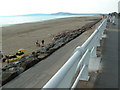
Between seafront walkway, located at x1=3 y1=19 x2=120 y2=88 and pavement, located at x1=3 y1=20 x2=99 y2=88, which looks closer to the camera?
seafront walkway, located at x1=3 y1=19 x2=120 y2=88

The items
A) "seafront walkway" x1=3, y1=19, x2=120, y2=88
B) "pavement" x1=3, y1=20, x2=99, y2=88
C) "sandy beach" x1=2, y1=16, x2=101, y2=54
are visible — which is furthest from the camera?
"sandy beach" x1=2, y1=16, x2=101, y2=54

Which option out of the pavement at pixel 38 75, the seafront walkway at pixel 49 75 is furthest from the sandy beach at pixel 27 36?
the seafront walkway at pixel 49 75

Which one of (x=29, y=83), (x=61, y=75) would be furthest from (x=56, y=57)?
(x=61, y=75)

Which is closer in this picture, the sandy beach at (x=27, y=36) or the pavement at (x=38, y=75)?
the pavement at (x=38, y=75)

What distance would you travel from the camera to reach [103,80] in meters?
3.76

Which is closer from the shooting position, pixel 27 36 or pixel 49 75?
pixel 49 75

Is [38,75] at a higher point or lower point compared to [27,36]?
lower

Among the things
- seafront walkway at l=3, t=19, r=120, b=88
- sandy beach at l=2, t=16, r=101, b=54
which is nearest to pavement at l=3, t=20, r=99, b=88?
seafront walkway at l=3, t=19, r=120, b=88

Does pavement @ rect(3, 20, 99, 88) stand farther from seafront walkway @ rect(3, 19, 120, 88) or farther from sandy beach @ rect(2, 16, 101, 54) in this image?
sandy beach @ rect(2, 16, 101, 54)

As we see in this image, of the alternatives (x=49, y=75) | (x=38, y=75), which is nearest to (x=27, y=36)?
(x=38, y=75)

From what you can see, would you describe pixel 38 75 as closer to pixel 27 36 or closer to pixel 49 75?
pixel 49 75

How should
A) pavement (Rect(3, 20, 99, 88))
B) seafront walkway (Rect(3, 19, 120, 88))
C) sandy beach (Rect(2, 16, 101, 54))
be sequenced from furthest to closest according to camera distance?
sandy beach (Rect(2, 16, 101, 54)) → pavement (Rect(3, 20, 99, 88)) → seafront walkway (Rect(3, 19, 120, 88))

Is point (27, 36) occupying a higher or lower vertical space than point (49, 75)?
higher

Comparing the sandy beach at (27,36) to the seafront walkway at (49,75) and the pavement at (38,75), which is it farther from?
the seafront walkway at (49,75)
